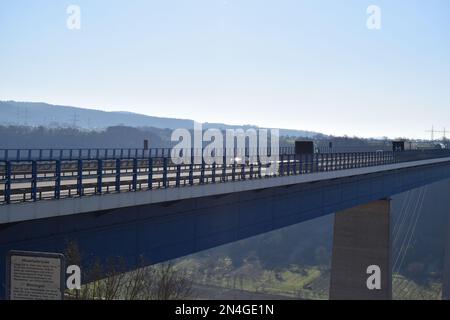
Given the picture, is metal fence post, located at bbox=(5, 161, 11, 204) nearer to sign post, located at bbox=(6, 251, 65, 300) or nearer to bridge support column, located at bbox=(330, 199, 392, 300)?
sign post, located at bbox=(6, 251, 65, 300)

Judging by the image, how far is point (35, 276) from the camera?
27.1 feet

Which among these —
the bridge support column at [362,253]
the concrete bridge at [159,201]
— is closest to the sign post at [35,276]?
the concrete bridge at [159,201]

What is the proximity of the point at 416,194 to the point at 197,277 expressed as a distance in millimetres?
56979

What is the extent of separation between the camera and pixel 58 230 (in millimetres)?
12664

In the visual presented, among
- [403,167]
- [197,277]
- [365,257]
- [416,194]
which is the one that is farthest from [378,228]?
[416,194]

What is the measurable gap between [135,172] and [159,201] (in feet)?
3.09

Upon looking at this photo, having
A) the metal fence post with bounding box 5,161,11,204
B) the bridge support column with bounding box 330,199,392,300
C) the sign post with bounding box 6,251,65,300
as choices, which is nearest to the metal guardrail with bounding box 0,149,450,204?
the metal fence post with bounding box 5,161,11,204

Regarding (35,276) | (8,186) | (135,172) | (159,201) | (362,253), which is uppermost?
(135,172)

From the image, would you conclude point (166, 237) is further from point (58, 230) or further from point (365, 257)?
point (365, 257)

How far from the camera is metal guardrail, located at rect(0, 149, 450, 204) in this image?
12.9 meters

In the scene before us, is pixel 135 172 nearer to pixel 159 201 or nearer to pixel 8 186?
pixel 159 201

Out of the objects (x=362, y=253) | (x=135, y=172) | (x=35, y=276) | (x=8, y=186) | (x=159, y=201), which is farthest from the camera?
(x=362, y=253)

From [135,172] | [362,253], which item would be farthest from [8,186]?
[362,253]

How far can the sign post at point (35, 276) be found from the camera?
8156 millimetres
